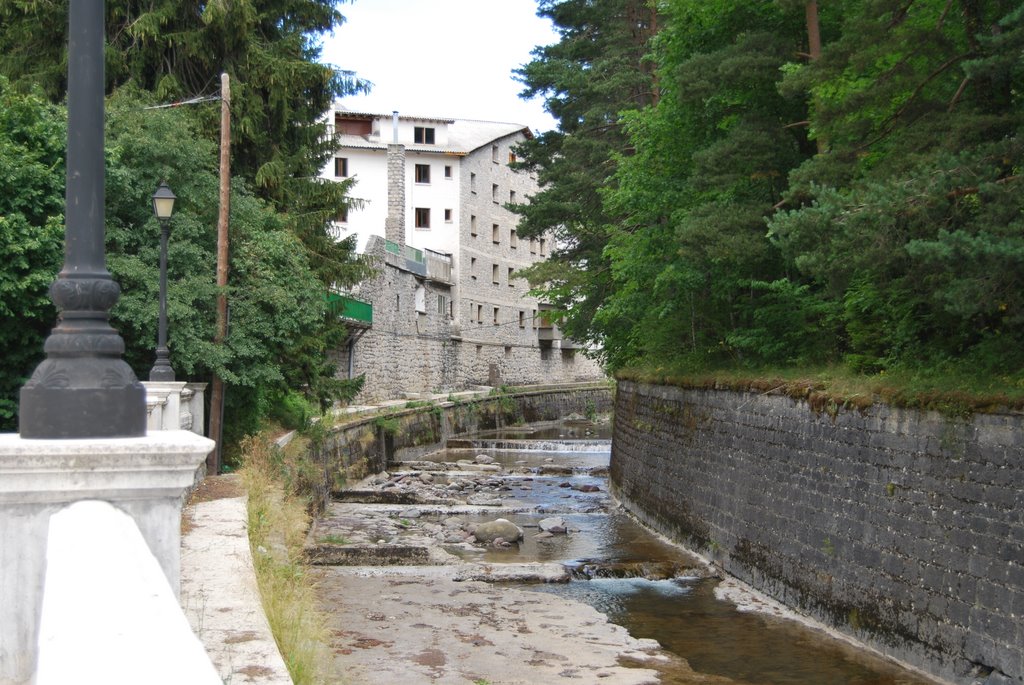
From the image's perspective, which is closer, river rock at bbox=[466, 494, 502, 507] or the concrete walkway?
the concrete walkway

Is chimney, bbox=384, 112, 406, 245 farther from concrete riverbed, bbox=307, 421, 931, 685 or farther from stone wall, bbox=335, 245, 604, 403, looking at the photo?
concrete riverbed, bbox=307, 421, 931, 685

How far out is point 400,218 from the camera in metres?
53.2

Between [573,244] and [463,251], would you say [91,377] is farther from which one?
[463,251]

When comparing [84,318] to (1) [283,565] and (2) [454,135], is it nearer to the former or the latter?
(1) [283,565]

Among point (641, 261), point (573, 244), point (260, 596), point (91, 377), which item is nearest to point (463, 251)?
point (573, 244)

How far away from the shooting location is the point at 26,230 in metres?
14.7

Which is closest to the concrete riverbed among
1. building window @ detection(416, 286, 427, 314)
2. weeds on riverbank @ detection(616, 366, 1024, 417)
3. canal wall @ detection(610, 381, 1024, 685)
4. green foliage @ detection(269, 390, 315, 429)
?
canal wall @ detection(610, 381, 1024, 685)

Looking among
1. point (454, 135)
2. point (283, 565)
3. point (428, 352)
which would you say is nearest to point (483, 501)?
point (283, 565)

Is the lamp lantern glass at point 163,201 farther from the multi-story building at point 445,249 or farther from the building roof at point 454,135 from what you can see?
the building roof at point 454,135

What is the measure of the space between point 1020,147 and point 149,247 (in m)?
12.9

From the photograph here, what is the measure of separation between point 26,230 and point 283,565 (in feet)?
22.5

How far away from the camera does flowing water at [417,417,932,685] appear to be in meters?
11.8

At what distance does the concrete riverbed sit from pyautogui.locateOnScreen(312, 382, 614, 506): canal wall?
1838 mm

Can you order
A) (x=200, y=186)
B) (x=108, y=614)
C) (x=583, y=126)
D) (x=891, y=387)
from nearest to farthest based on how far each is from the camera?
(x=108, y=614) < (x=891, y=387) < (x=200, y=186) < (x=583, y=126)
